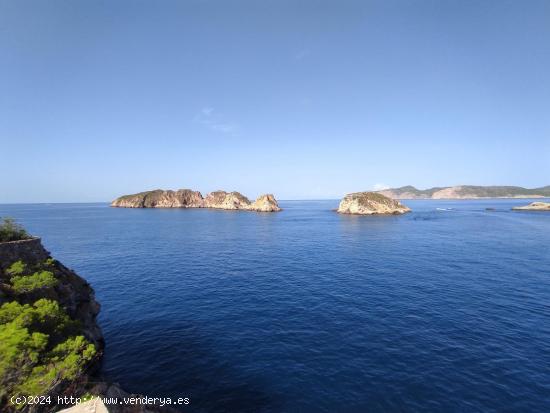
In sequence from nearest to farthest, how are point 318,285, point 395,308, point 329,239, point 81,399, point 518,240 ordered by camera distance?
point 81,399 → point 395,308 → point 318,285 → point 518,240 → point 329,239

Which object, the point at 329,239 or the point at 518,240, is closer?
the point at 518,240

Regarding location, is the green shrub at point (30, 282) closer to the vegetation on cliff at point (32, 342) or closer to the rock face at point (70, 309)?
the vegetation on cliff at point (32, 342)

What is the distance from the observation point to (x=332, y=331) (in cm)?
2648

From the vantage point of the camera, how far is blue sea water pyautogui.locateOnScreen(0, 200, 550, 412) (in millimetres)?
18375

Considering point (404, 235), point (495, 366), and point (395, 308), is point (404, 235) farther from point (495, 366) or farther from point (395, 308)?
point (495, 366)

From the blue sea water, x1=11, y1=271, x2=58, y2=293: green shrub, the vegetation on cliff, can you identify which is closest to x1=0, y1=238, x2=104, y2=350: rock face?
the vegetation on cliff

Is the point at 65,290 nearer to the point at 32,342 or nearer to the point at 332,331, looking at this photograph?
the point at 32,342

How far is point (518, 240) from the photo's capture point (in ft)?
242

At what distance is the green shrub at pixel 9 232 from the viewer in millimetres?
24847

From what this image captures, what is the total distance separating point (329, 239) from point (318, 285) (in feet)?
135

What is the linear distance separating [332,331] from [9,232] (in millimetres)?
33383

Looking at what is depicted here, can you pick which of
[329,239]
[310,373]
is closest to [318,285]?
[310,373]

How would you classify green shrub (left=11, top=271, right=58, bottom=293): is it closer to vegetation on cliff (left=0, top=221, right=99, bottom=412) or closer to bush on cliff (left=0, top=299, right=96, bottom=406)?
vegetation on cliff (left=0, top=221, right=99, bottom=412)

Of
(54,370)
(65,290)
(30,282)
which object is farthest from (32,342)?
(65,290)
